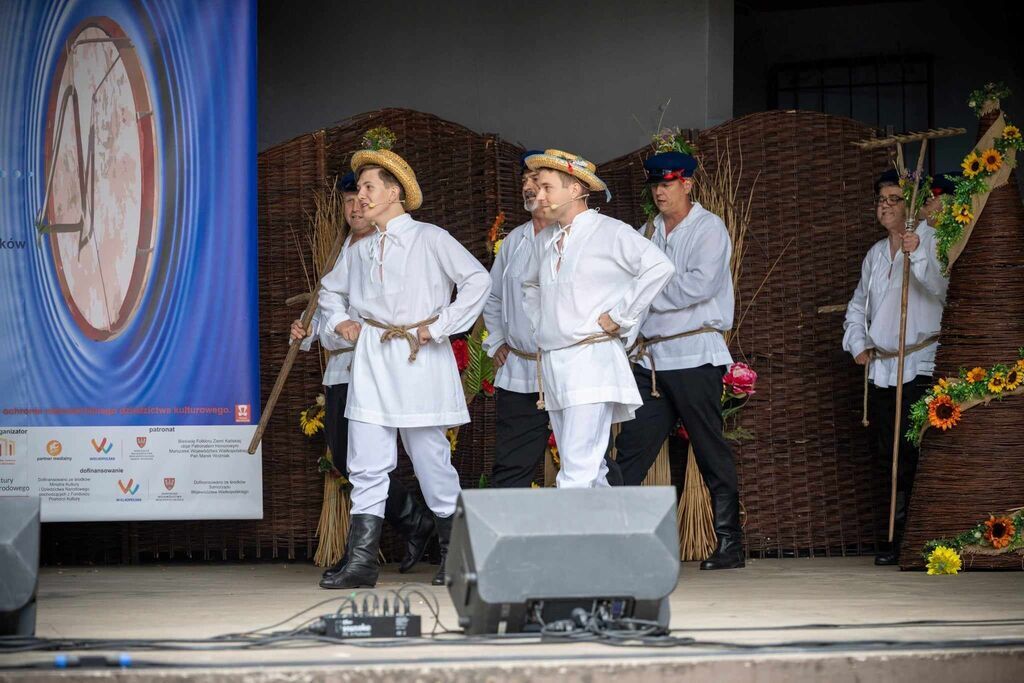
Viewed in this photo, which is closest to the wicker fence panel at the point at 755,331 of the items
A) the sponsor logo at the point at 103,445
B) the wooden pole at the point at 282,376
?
the wooden pole at the point at 282,376

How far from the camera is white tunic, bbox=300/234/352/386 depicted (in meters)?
5.52

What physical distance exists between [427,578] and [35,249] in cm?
212

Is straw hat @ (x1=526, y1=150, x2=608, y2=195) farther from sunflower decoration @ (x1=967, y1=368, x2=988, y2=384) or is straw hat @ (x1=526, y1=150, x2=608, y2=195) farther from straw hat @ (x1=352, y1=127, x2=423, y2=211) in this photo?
sunflower decoration @ (x1=967, y1=368, x2=988, y2=384)

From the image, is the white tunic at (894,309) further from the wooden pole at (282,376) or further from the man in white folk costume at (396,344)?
the wooden pole at (282,376)

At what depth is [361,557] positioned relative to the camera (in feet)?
16.7

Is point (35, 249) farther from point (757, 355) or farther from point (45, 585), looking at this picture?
point (757, 355)

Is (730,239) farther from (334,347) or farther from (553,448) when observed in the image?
(334,347)

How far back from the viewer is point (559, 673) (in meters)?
3.06

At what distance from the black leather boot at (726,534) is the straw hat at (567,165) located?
1514 millimetres

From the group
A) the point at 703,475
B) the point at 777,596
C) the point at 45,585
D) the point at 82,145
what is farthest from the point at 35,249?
the point at 777,596

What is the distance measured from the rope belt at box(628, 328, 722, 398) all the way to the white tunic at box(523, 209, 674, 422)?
767 millimetres

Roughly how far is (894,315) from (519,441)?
1.79 meters

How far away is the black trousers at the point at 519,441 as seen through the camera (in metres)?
5.32

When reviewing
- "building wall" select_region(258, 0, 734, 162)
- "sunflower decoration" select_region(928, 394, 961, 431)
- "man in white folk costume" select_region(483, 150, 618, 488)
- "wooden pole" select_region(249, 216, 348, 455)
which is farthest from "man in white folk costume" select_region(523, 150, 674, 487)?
"building wall" select_region(258, 0, 734, 162)
